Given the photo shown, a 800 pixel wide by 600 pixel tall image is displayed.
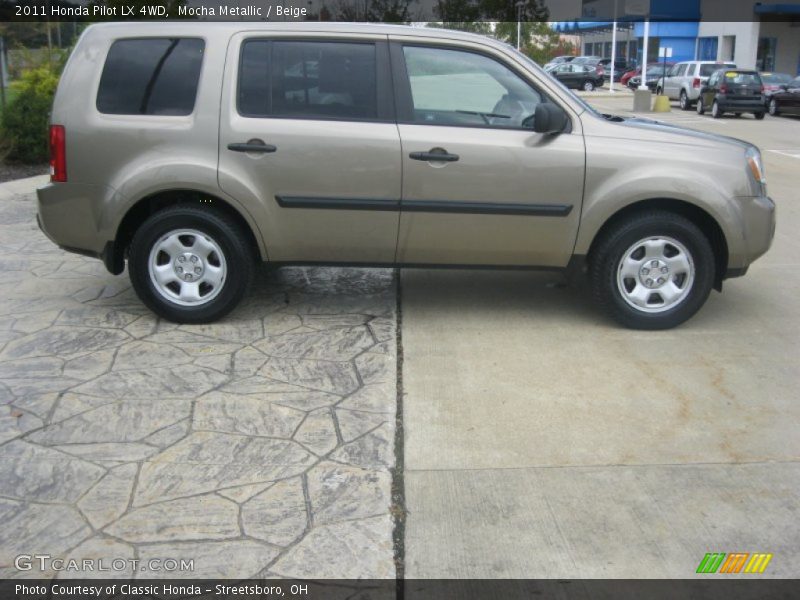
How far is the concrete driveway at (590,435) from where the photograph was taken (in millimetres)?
3602

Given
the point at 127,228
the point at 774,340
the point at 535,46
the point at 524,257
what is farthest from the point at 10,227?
the point at 535,46

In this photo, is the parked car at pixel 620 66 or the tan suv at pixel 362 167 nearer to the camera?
the tan suv at pixel 362 167

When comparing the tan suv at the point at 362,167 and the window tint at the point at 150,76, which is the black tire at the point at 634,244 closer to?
the tan suv at the point at 362,167

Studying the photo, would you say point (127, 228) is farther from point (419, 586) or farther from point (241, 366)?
point (419, 586)

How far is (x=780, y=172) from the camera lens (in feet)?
45.2

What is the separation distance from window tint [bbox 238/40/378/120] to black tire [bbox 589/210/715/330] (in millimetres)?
1771

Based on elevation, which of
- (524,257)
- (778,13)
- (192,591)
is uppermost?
(778,13)

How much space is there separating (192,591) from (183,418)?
60.7 inches

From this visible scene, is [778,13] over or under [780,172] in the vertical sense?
over

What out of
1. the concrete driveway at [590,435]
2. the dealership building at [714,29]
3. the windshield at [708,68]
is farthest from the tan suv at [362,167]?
the dealership building at [714,29]

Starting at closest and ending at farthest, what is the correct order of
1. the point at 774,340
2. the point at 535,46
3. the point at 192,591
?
A: the point at 192,591, the point at 774,340, the point at 535,46

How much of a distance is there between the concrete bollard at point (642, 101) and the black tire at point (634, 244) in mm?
29023

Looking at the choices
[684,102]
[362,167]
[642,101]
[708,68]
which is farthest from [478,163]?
[708,68]

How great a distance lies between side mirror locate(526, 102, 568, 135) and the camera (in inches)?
224
